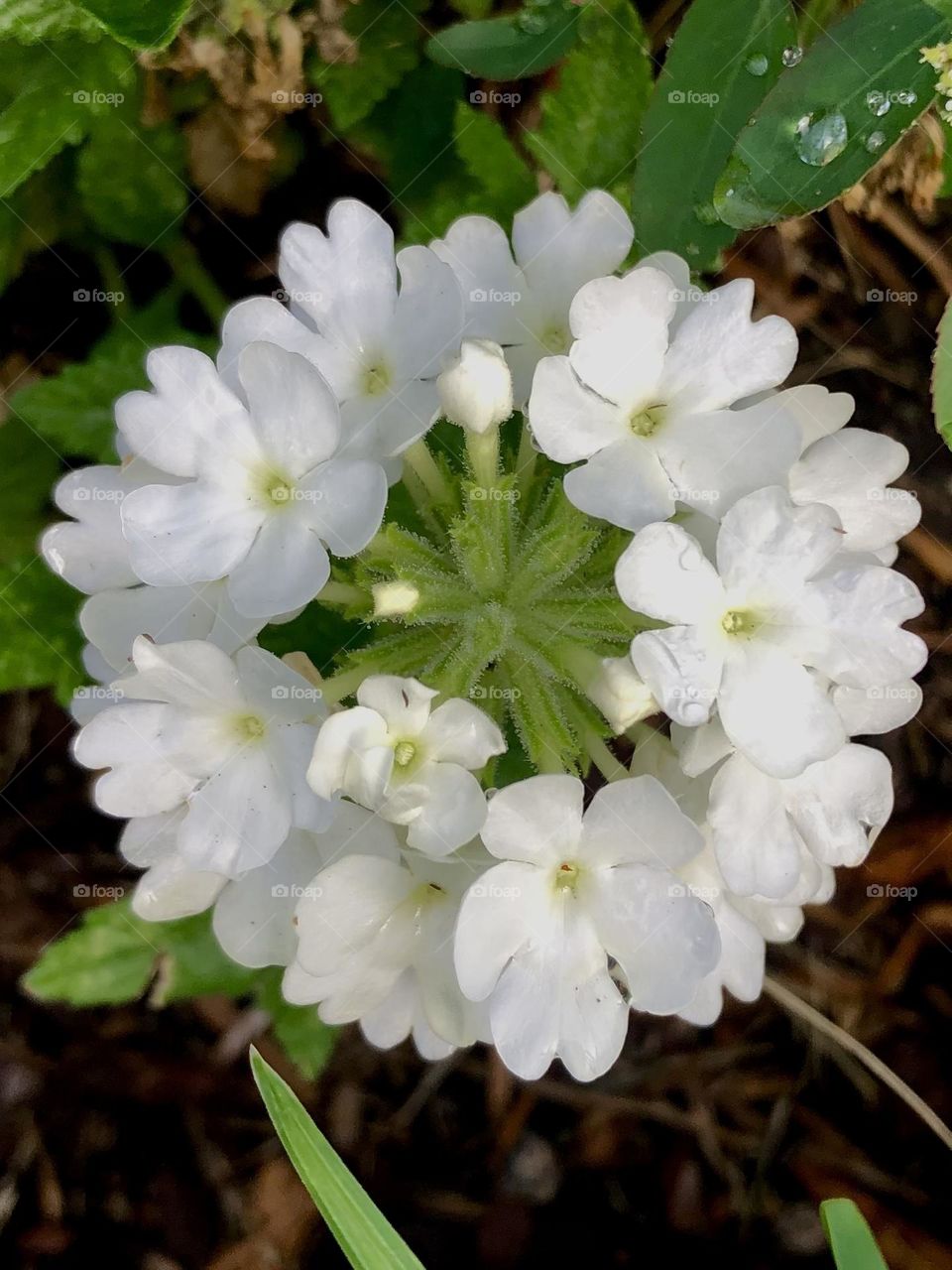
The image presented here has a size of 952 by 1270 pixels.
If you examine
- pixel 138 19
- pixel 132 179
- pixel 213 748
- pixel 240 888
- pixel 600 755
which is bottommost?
pixel 600 755

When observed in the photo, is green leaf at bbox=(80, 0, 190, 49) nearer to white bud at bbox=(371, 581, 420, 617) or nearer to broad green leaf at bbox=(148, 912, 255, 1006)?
white bud at bbox=(371, 581, 420, 617)

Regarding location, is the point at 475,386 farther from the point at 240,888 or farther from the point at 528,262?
the point at 240,888

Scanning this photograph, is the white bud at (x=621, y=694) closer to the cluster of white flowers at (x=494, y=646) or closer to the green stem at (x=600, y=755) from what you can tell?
the cluster of white flowers at (x=494, y=646)

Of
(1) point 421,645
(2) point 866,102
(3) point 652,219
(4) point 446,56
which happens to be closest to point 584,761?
(1) point 421,645

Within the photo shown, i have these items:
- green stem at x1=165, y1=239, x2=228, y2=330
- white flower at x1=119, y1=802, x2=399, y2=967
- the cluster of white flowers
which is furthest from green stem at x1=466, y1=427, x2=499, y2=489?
green stem at x1=165, y1=239, x2=228, y2=330

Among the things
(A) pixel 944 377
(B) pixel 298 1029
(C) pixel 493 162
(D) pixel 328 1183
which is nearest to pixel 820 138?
(A) pixel 944 377

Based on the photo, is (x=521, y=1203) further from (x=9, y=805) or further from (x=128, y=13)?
(x=128, y=13)
